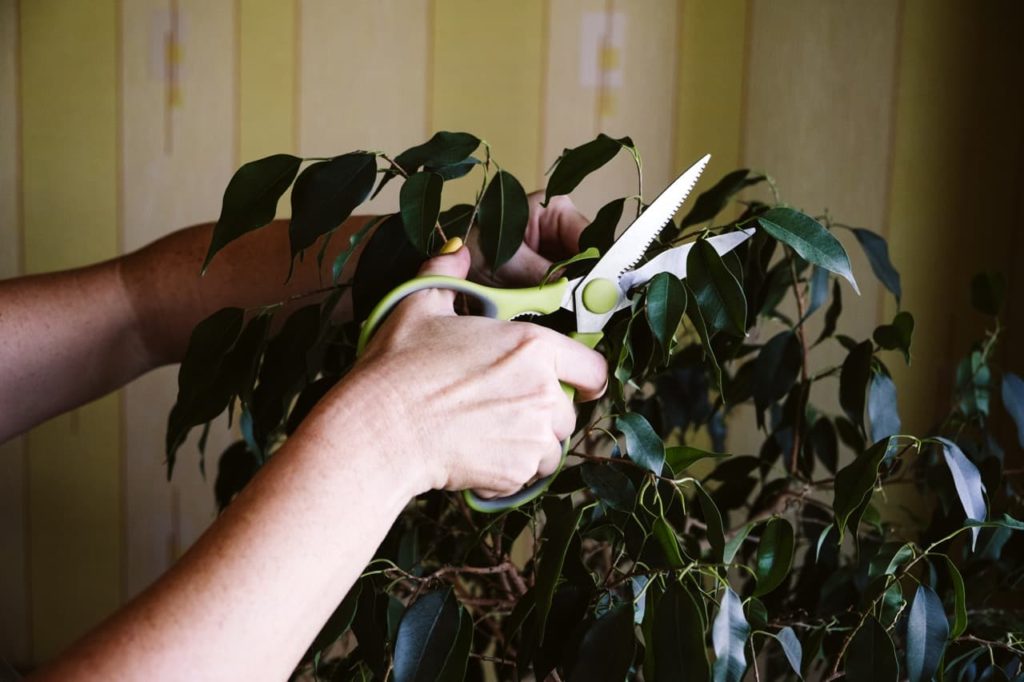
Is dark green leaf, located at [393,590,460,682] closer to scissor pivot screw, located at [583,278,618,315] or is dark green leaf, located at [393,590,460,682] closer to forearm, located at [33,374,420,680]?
forearm, located at [33,374,420,680]

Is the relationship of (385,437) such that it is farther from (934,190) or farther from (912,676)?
(934,190)

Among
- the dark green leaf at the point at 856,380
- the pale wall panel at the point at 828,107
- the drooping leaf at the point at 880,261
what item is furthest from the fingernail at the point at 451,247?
the pale wall panel at the point at 828,107

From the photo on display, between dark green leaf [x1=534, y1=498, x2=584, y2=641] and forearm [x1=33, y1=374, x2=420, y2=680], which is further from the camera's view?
dark green leaf [x1=534, y1=498, x2=584, y2=641]

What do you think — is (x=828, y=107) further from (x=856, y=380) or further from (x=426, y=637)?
(x=426, y=637)

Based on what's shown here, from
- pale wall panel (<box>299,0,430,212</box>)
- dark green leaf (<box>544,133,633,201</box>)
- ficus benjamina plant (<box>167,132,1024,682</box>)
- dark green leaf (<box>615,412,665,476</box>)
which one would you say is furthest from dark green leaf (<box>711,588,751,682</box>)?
pale wall panel (<box>299,0,430,212</box>)

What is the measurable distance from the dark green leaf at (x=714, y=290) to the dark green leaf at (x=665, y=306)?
0.03 m

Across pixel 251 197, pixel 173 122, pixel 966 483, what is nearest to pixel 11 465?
pixel 173 122

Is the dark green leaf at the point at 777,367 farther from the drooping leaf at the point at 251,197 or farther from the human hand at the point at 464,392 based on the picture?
the drooping leaf at the point at 251,197

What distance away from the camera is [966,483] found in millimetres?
671

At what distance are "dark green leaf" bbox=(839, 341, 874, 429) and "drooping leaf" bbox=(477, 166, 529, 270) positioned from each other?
1.09 feet

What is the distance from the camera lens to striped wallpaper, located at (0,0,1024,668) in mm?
1228

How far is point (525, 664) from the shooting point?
2.28 feet

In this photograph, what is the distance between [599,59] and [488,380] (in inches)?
32.9

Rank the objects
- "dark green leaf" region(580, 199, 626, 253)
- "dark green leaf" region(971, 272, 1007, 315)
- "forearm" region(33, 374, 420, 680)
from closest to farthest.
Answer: "forearm" region(33, 374, 420, 680), "dark green leaf" region(580, 199, 626, 253), "dark green leaf" region(971, 272, 1007, 315)
